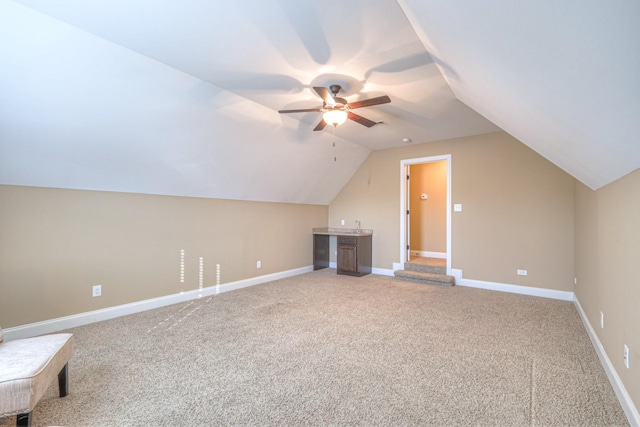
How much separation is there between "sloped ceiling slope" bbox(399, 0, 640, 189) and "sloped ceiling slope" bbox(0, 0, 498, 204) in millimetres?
478

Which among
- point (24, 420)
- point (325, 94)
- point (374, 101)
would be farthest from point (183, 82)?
point (24, 420)

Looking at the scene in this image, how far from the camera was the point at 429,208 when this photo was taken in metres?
7.21

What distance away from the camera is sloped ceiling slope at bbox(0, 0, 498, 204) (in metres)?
2.05

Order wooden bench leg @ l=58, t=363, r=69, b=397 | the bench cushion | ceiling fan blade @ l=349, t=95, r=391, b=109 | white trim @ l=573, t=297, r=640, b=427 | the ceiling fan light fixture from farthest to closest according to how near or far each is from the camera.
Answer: the ceiling fan light fixture
ceiling fan blade @ l=349, t=95, r=391, b=109
wooden bench leg @ l=58, t=363, r=69, b=397
white trim @ l=573, t=297, r=640, b=427
the bench cushion

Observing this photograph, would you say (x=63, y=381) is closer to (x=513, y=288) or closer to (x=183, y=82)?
(x=183, y=82)

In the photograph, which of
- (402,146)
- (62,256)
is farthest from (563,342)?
(62,256)

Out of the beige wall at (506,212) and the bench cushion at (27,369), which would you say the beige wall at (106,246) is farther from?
the beige wall at (506,212)

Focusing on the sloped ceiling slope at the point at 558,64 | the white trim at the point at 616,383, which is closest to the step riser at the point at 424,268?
the white trim at the point at 616,383

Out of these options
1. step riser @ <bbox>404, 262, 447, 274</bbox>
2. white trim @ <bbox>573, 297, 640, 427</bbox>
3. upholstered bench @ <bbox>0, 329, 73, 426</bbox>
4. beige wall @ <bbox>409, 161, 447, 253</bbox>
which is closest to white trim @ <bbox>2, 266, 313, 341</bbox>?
upholstered bench @ <bbox>0, 329, 73, 426</bbox>

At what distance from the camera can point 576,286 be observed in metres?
3.99

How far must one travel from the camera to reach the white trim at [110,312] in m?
2.93

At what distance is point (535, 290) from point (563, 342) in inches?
75.3

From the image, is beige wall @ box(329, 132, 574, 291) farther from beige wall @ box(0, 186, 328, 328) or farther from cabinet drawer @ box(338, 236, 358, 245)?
beige wall @ box(0, 186, 328, 328)

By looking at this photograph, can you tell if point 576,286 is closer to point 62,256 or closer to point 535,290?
point 535,290
